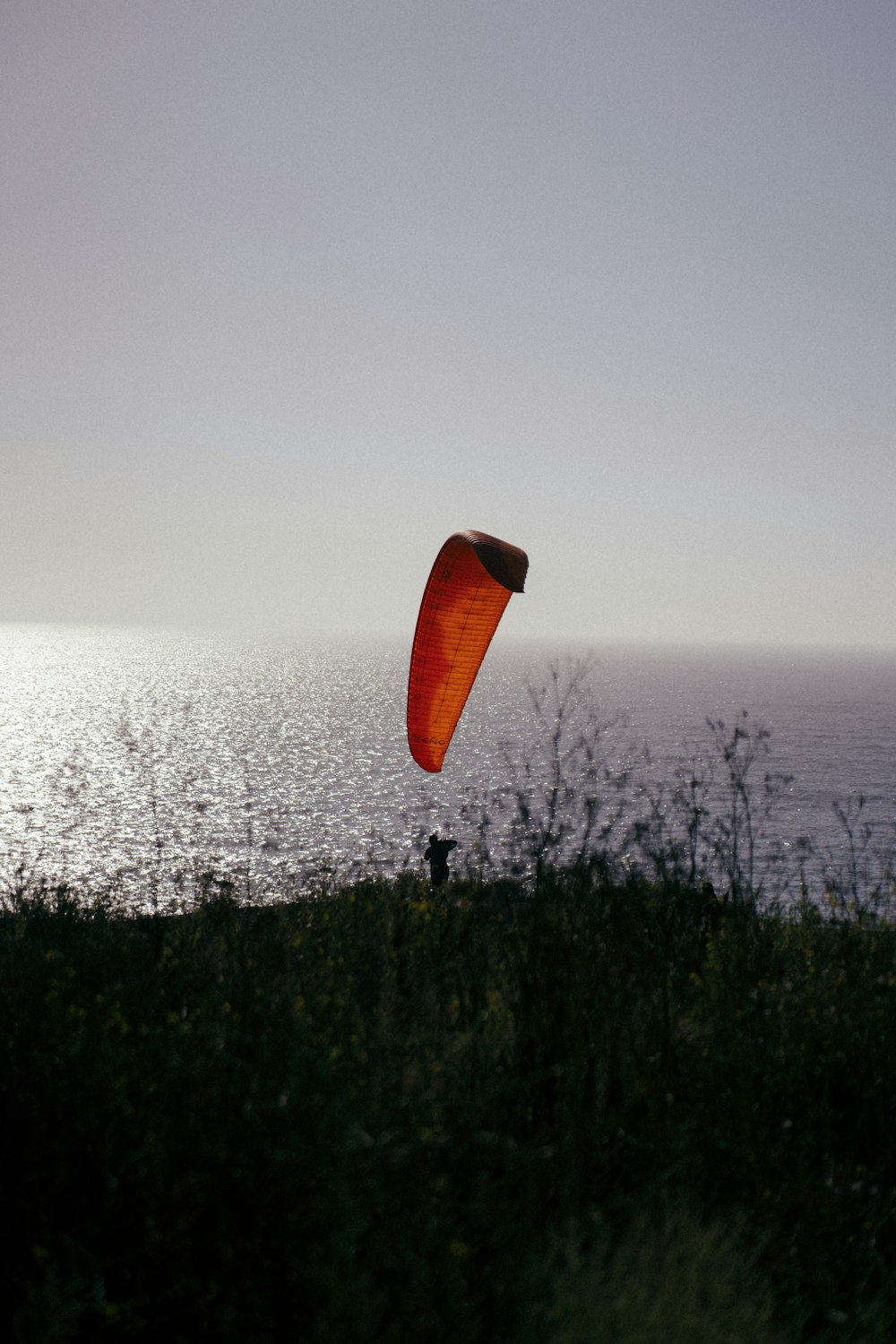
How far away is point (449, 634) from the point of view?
11.0 metres

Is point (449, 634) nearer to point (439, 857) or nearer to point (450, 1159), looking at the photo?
point (439, 857)

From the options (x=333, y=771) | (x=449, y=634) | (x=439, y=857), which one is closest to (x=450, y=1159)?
(x=449, y=634)

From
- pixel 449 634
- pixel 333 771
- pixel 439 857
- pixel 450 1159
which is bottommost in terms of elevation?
pixel 333 771

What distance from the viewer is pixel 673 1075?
451 cm

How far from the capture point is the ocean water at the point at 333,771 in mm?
16703

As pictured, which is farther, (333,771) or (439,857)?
(333,771)

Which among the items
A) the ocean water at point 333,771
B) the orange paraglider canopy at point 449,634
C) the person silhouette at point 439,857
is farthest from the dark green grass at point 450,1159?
the person silhouette at point 439,857

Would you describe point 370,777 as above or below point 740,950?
below

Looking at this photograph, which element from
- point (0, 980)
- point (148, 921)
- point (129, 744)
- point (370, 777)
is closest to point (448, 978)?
point (0, 980)

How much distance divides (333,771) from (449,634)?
62006 mm

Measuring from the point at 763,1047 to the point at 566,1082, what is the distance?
1334 millimetres

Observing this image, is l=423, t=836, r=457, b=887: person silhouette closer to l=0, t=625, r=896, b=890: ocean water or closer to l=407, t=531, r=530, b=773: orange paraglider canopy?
l=0, t=625, r=896, b=890: ocean water

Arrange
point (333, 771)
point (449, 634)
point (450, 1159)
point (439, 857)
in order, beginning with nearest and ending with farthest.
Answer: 1. point (450, 1159)
2. point (449, 634)
3. point (439, 857)
4. point (333, 771)

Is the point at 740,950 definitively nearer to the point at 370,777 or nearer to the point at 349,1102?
the point at 349,1102
